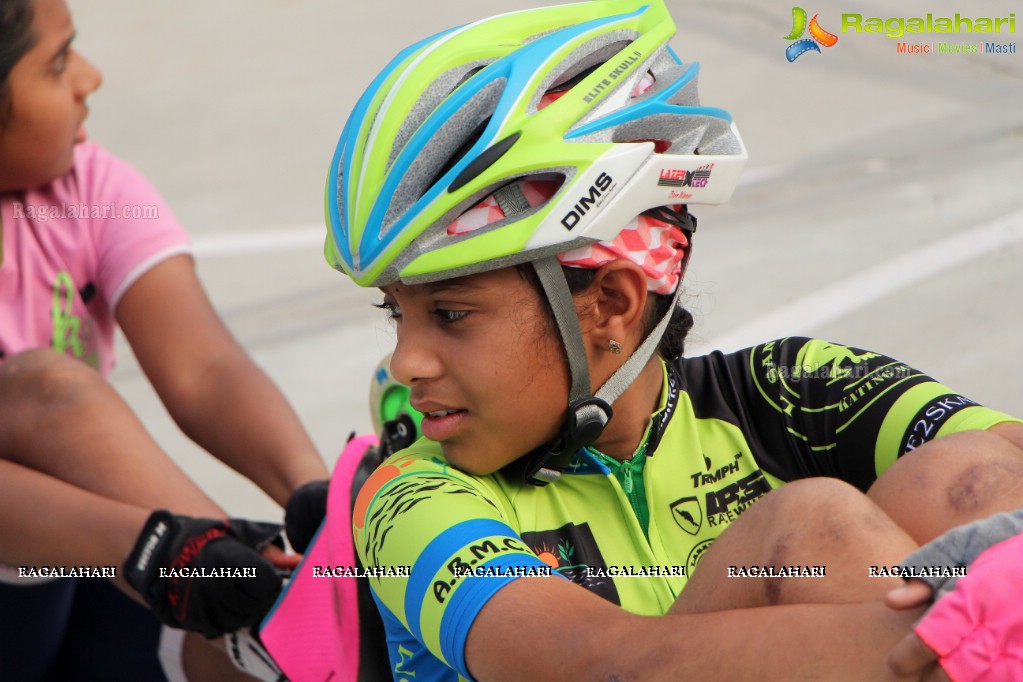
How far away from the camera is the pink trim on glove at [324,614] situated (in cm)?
226

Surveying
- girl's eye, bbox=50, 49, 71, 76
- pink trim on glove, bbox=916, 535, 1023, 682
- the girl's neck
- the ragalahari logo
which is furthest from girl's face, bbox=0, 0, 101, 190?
pink trim on glove, bbox=916, 535, 1023, 682

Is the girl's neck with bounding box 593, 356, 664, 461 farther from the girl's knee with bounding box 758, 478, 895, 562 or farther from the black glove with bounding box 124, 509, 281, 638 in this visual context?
the black glove with bounding box 124, 509, 281, 638

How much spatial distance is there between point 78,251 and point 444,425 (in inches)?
71.1

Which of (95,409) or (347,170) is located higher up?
(347,170)

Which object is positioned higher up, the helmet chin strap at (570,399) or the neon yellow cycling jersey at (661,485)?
the helmet chin strap at (570,399)

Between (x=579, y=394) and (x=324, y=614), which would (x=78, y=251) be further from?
(x=579, y=394)

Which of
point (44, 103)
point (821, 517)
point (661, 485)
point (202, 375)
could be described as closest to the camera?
point (821, 517)

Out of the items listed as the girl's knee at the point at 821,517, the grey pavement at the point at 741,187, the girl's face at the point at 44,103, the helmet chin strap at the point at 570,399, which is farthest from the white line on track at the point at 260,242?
the girl's knee at the point at 821,517

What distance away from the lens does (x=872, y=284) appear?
565 cm

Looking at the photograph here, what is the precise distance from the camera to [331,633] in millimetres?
2295

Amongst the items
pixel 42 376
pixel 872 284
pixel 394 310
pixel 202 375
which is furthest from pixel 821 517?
pixel 872 284

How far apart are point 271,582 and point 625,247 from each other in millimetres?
1035

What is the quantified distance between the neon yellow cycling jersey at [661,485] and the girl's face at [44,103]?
1.65 meters

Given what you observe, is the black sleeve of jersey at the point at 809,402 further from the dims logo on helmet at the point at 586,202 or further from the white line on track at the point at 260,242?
the white line on track at the point at 260,242
